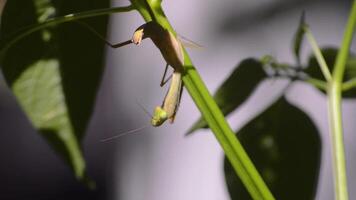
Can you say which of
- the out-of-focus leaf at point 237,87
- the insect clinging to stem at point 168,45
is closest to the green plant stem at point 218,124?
the insect clinging to stem at point 168,45

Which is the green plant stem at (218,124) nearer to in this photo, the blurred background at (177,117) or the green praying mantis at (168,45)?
the green praying mantis at (168,45)

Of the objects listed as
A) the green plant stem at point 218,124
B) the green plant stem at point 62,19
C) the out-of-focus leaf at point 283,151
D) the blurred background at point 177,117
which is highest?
the green plant stem at point 62,19

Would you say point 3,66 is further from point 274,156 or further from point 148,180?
point 148,180

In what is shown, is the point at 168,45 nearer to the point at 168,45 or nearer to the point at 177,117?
the point at 168,45

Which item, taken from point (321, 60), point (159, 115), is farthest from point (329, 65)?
point (159, 115)

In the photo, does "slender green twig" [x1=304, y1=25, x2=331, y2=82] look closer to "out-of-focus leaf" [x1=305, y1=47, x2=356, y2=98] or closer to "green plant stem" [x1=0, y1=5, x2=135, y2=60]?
"out-of-focus leaf" [x1=305, y1=47, x2=356, y2=98]

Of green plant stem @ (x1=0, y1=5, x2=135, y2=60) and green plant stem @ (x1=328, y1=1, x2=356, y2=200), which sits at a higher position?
green plant stem @ (x1=0, y1=5, x2=135, y2=60)

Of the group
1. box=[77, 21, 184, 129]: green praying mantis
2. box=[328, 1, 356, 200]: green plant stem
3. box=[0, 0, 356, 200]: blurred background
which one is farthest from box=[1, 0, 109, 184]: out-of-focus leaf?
box=[0, 0, 356, 200]: blurred background
